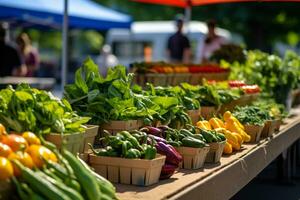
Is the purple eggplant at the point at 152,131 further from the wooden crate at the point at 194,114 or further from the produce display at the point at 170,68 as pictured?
the produce display at the point at 170,68

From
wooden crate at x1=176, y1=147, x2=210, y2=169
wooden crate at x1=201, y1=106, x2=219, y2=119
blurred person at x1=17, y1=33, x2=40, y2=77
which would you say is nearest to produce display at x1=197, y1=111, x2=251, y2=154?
wooden crate at x1=201, y1=106, x2=219, y2=119

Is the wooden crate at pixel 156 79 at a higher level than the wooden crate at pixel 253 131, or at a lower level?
higher

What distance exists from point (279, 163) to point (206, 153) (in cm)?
357

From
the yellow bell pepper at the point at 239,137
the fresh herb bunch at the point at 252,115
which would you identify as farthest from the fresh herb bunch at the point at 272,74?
the yellow bell pepper at the point at 239,137

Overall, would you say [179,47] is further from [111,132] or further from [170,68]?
[111,132]

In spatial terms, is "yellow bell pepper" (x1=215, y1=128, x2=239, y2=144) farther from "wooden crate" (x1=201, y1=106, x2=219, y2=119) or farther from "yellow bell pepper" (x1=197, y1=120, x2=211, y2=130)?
"wooden crate" (x1=201, y1=106, x2=219, y2=119)

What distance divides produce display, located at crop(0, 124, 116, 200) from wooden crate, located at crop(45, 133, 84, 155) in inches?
8.1

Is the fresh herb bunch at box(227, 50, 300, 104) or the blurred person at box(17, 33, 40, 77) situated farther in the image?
the blurred person at box(17, 33, 40, 77)

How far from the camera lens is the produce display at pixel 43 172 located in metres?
2.49

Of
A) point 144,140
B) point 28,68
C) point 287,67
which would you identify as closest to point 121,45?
point 28,68

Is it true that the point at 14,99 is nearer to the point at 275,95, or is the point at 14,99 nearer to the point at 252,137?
the point at 252,137

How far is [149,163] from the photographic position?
3295 millimetres

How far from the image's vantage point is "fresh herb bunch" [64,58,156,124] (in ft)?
13.4

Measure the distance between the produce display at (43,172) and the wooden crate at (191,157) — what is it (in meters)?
1.16
